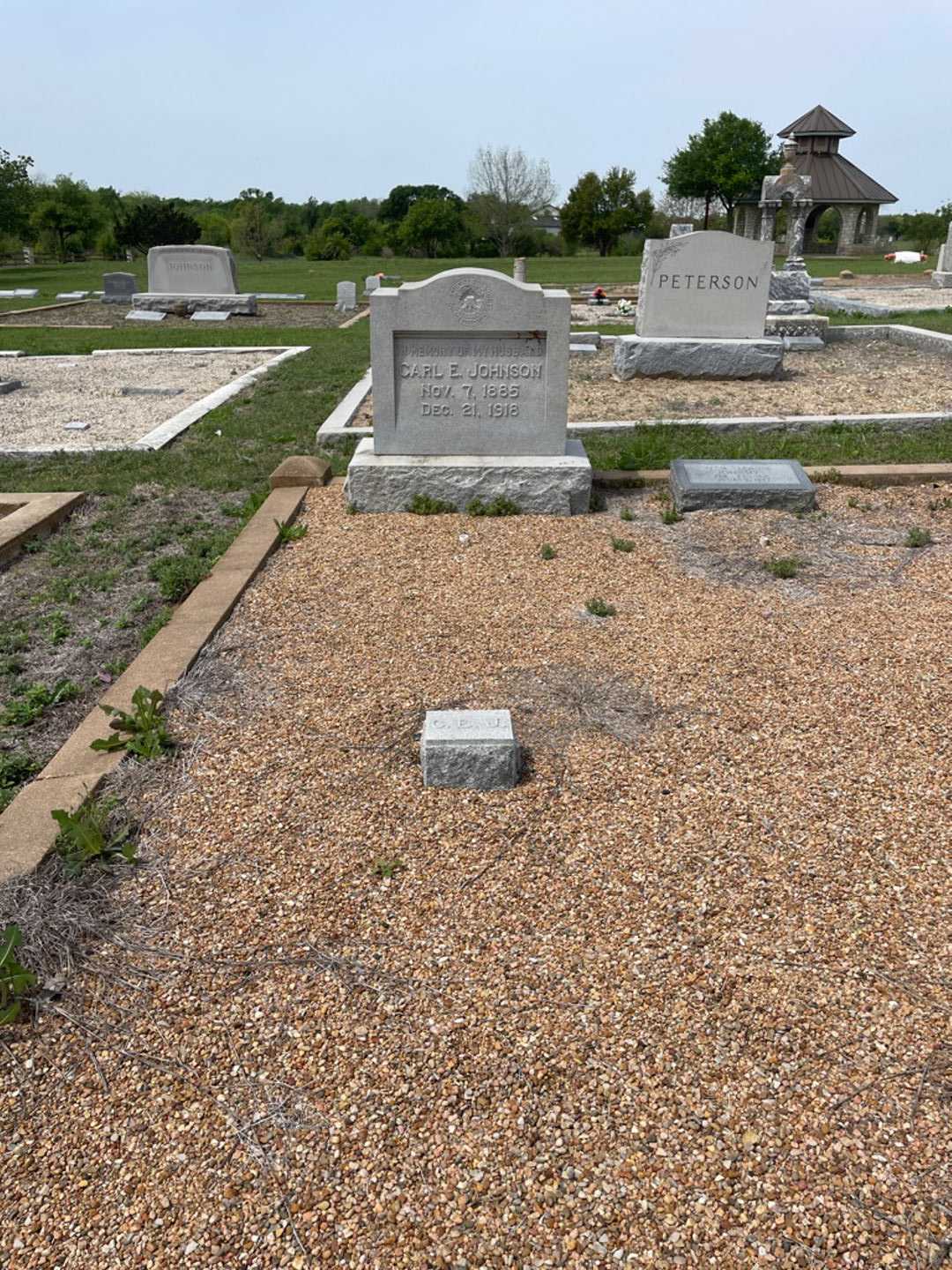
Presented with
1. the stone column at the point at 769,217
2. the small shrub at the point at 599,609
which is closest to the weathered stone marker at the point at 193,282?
the stone column at the point at 769,217

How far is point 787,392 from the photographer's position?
34.9 feet

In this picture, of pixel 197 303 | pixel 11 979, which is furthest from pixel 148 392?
pixel 11 979

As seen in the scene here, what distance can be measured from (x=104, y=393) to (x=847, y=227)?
47861 millimetres

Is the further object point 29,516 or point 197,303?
point 197,303

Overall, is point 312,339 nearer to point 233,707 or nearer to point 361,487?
point 361,487

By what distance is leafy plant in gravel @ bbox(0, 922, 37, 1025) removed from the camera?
250 centimetres

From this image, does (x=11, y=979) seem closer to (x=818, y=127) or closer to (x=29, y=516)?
(x=29, y=516)

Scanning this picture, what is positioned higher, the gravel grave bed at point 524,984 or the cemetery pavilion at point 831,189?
the cemetery pavilion at point 831,189

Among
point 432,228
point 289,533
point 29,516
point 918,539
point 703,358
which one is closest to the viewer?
point 918,539

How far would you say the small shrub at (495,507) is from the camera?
21.8 feet

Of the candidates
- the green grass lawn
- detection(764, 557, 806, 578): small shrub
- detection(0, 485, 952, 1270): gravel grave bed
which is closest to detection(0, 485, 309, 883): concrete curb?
detection(0, 485, 952, 1270): gravel grave bed

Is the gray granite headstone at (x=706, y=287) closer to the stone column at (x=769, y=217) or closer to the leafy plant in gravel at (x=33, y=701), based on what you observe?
the stone column at (x=769, y=217)

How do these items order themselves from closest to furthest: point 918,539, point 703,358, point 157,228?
point 918,539, point 703,358, point 157,228

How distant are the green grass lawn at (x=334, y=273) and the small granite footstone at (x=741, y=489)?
20.1m
